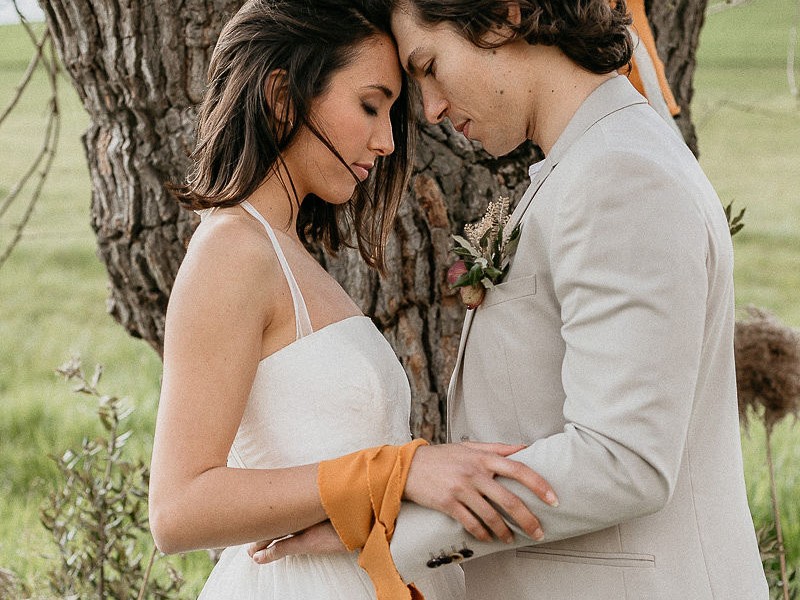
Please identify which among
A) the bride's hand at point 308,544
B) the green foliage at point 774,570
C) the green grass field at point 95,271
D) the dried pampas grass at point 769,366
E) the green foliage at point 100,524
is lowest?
the green grass field at point 95,271

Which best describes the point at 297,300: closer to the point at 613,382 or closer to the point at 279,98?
the point at 279,98

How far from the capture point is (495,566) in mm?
1657

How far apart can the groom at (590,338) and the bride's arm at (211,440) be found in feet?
0.75

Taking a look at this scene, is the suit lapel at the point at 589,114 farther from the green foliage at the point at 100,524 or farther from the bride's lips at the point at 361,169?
the green foliage at the point at 100,524

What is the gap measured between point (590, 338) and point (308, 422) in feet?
2.03

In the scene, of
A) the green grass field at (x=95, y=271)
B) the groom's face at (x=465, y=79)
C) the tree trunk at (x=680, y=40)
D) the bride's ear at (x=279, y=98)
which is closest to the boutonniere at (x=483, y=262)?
the groom's face at (x=465, y=79)

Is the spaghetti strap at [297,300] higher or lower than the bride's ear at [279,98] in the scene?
lower

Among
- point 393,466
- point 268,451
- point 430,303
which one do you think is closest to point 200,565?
point 430,303

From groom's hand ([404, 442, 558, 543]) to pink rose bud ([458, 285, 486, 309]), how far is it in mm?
250

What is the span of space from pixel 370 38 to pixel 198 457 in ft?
2.83

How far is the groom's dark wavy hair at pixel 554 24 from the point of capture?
154 cm

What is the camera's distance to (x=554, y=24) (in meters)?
1.54

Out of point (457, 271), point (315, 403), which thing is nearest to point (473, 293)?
point (457, 271)

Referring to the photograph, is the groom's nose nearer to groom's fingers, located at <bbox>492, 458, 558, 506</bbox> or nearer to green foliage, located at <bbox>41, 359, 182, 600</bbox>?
groom's fingers, located at <bbox>492, 458, 558, 506</bbox>
